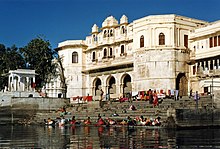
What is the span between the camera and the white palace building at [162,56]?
41.3m

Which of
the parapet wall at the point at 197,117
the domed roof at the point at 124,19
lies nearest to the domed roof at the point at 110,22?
the domed roof at the point at 124,19

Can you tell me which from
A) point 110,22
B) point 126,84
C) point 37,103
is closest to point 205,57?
point 126,84

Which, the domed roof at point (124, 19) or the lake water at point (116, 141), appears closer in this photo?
the lake water at point (116, 141)

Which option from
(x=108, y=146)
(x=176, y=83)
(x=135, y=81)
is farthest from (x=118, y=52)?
(x=108, y=146)

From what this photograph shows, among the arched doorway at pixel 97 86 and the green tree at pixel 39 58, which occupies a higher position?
the green tree at pixel 39 58

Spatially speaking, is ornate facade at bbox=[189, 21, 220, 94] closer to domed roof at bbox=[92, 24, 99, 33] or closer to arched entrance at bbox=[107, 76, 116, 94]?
arched entrance at bbox=[107, 76, 116, 94]

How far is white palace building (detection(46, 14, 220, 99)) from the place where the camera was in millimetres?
41291

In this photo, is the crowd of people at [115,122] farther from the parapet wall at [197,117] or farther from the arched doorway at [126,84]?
the arched doorway at [126,84]

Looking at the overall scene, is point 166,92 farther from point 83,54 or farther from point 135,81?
point 83,54

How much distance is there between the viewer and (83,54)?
5669cm

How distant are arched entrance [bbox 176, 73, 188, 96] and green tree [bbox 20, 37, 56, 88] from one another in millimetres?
18265

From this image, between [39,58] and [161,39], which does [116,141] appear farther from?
[39,58]

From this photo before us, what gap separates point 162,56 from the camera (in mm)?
42969

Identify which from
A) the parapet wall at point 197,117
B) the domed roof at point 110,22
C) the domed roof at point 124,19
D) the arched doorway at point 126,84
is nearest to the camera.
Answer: the parapet wall at point 197,117
